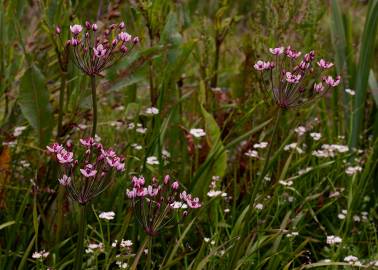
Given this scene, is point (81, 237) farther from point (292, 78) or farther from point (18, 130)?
point (18, 130)

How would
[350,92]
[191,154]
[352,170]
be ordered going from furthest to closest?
[350,92] < [191,154] < [352,170]

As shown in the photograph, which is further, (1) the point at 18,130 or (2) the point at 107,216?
(1) the point at 18,130

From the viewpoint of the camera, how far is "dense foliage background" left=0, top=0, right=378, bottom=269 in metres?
1.97

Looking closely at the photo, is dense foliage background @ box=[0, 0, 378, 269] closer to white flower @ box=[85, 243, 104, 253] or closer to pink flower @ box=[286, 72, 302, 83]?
white flower @ box=[85, 243, 104, 253]

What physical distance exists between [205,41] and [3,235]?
0.99 meters

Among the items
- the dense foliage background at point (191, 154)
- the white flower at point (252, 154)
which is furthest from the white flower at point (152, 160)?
the white flower at point (252, 154)

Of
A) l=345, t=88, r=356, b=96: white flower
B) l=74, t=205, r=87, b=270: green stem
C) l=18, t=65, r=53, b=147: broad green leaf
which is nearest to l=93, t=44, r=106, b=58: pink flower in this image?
l=74, t=205, r=87, b=270: green stem

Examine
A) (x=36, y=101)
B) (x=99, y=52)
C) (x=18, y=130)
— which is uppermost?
(x=99, y=52)

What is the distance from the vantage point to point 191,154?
7.86 feet

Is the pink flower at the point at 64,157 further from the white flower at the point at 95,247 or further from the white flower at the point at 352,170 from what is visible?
the white flower at the point at 352,170

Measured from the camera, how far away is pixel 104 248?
5.85 ft

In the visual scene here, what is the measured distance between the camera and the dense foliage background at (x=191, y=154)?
1969mm

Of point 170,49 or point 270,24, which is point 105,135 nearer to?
point 170,49

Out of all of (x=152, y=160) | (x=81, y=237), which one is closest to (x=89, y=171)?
(x=81, y=237)
